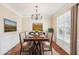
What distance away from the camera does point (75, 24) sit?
2721 mm

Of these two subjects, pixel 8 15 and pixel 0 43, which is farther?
pixel 8 15

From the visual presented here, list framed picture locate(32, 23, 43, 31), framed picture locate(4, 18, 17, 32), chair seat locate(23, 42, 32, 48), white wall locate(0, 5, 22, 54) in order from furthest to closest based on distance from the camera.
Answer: framed picture locate(32, 23, 43, 31) → chair seat locate(23, 42, 32, 48) → framed picture locate(4, 18, 17, 32) → white wall locate(0, 5, 22, 54)

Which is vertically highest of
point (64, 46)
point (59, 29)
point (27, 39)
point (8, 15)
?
point (8, 15)

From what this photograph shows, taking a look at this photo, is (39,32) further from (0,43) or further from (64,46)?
(0,43)

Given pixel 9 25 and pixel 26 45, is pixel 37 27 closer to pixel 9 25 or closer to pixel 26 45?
pixel 26 45

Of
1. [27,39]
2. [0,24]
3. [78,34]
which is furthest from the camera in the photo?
[27,39]

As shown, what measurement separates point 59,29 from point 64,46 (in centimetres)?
82

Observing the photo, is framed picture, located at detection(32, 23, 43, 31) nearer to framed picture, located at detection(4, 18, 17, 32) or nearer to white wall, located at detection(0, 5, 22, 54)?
white wall, located at detection(0, 5, 22, 54)

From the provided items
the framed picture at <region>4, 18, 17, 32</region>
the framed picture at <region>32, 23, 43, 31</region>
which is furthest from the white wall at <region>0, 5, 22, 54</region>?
the framed picture at <region>32, 23, 43, 31</region>

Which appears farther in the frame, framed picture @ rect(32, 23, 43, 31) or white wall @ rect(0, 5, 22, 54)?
framed picture @ rect(32, 23, 43, 31)

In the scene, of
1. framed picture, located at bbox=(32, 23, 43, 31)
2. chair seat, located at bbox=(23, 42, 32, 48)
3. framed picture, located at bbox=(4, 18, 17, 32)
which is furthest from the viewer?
framed picture, located at bbox=(32, 23, 43, 31)

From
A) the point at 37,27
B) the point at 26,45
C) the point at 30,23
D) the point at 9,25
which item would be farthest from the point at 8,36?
the point at 37,27
